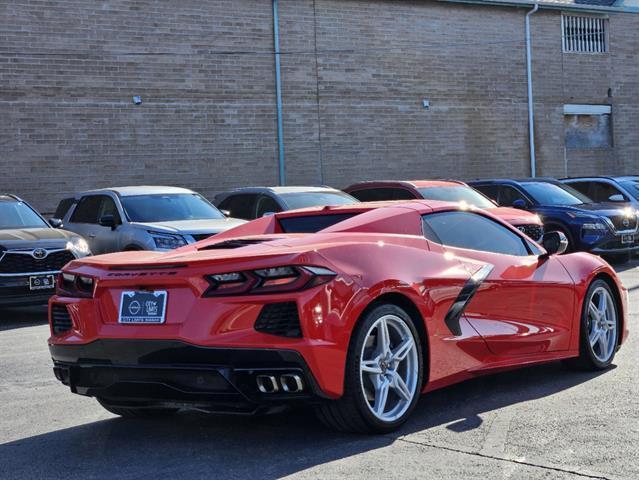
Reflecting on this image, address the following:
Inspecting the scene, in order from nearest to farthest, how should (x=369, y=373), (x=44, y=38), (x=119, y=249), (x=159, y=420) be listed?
(x=369, y=373) → (x=159, y=420) → (x=119, y=249) → (x=44, y=38)

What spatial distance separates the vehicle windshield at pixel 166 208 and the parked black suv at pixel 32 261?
1.72 meters

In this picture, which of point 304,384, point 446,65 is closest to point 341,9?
point 446,65

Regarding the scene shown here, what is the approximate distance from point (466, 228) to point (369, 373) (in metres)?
1.57

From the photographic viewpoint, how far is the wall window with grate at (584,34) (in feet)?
99.2

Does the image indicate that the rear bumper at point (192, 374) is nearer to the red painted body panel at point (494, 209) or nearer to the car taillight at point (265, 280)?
the car taillight at point (265, 280)

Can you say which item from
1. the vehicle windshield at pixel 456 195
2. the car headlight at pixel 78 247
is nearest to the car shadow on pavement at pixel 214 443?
the car headlight at pixel 78 247

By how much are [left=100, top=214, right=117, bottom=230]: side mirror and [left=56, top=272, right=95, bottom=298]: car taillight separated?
813 cm

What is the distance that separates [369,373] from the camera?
557 centimetres

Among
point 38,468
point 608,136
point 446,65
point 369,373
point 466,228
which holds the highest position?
point 446,65

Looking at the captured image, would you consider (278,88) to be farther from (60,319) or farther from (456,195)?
(60,319)

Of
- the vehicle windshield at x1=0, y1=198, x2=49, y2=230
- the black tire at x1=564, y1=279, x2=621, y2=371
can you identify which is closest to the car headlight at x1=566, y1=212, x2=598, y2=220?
the vehicle windshield at x1=0, y1=198, x2=49, y2=230

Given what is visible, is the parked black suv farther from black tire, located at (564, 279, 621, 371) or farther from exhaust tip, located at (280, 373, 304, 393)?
exhaust tip, located at (280, 373, 304, 393)

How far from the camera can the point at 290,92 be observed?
25.3 meters

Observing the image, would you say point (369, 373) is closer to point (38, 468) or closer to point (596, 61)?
point (38, 468)
